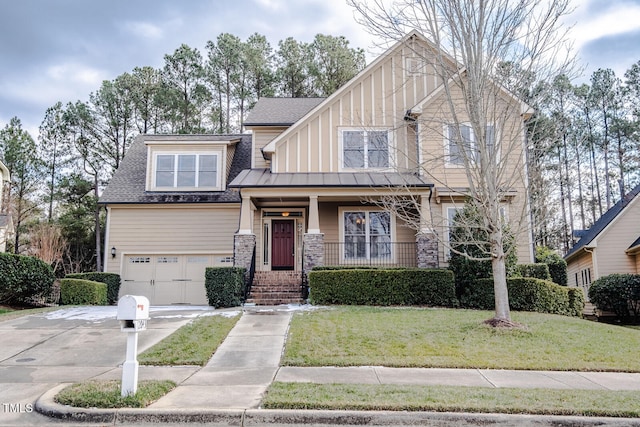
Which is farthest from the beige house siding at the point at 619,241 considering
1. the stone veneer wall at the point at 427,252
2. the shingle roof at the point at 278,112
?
the shingle roof at the point at 278,112

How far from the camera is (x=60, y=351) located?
799 centimetres

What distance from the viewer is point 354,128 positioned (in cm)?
1664

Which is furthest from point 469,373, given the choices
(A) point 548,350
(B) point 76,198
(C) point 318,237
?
(B) point 76,198

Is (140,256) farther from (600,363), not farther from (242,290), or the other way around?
(600,363)

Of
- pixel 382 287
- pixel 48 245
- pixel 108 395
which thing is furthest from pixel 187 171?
pixel 108 395

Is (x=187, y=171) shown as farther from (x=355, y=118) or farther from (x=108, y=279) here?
(x=355, y=118)

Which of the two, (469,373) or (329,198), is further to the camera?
(329,198)

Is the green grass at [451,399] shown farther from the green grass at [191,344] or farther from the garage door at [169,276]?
the garage door at [169,276]

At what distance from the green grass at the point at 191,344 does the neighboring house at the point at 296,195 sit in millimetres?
4224

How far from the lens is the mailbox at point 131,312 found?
196 inches

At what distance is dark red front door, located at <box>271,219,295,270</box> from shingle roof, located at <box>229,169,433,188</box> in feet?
7.72

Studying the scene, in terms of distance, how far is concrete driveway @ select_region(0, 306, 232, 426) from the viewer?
18.2ft

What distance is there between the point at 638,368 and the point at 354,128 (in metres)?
11.6

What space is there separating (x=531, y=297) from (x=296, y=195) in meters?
7.34
